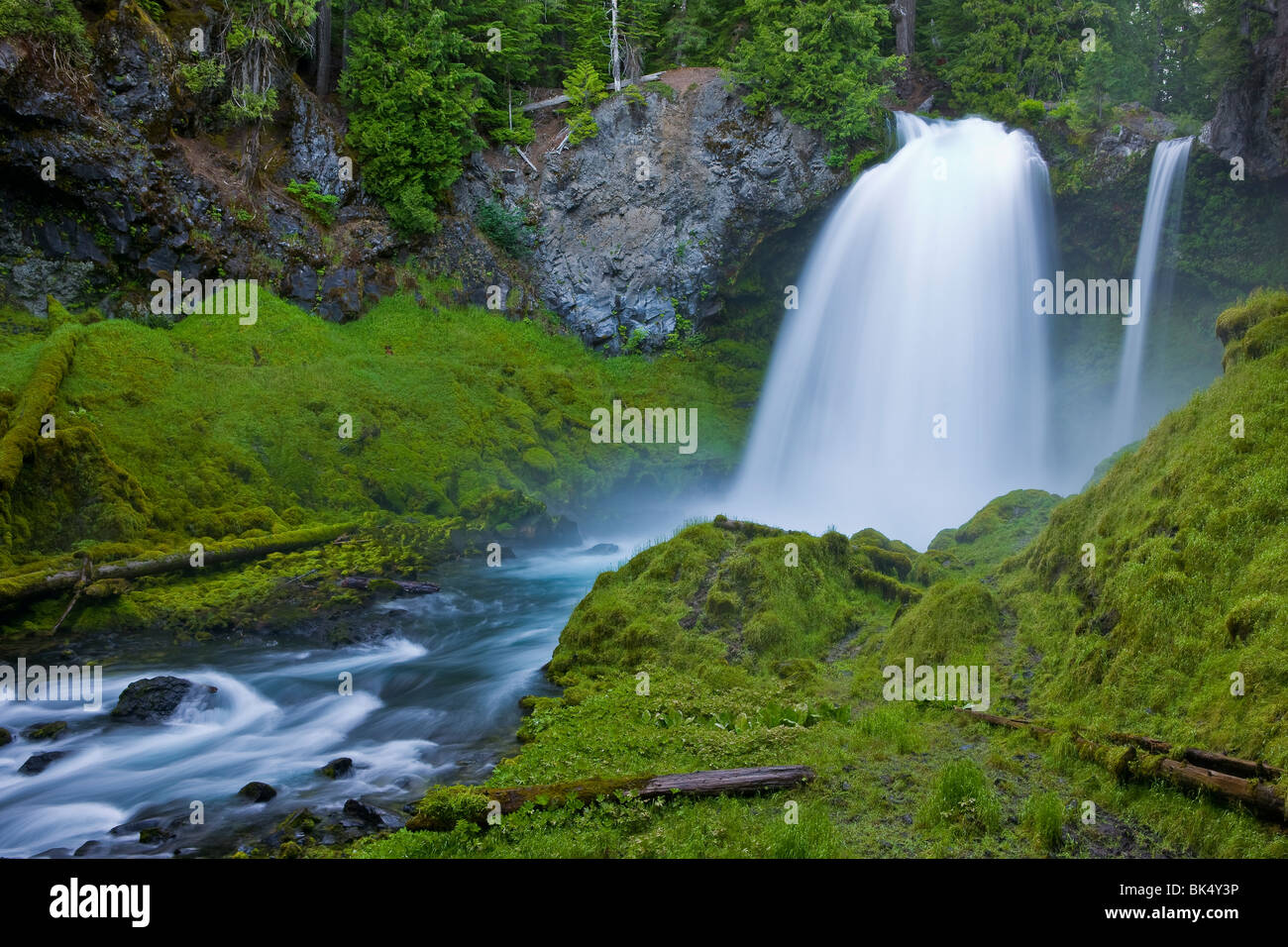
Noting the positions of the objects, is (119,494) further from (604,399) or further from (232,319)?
(604,399)

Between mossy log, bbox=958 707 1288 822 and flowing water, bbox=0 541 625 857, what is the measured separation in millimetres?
5823

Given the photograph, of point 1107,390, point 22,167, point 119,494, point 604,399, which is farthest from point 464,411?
point 1107,390

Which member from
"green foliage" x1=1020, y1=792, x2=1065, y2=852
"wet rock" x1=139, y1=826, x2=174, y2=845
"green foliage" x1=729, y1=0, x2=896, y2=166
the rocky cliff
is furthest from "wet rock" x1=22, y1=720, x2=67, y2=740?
"green foliage" x1=729, y1=0, x2=896, y2=166

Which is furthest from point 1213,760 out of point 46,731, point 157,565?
point 157,565

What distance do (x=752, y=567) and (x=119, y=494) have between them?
12.1 m

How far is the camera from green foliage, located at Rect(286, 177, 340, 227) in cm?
2439

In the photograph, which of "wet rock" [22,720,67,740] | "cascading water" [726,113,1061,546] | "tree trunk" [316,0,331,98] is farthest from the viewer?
"tree trunk" [316,0,331,98]

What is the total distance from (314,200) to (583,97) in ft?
36.7

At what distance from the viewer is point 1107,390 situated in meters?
27.2

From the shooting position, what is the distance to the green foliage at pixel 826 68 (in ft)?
86.5

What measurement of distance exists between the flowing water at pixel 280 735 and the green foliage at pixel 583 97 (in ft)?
71.1
